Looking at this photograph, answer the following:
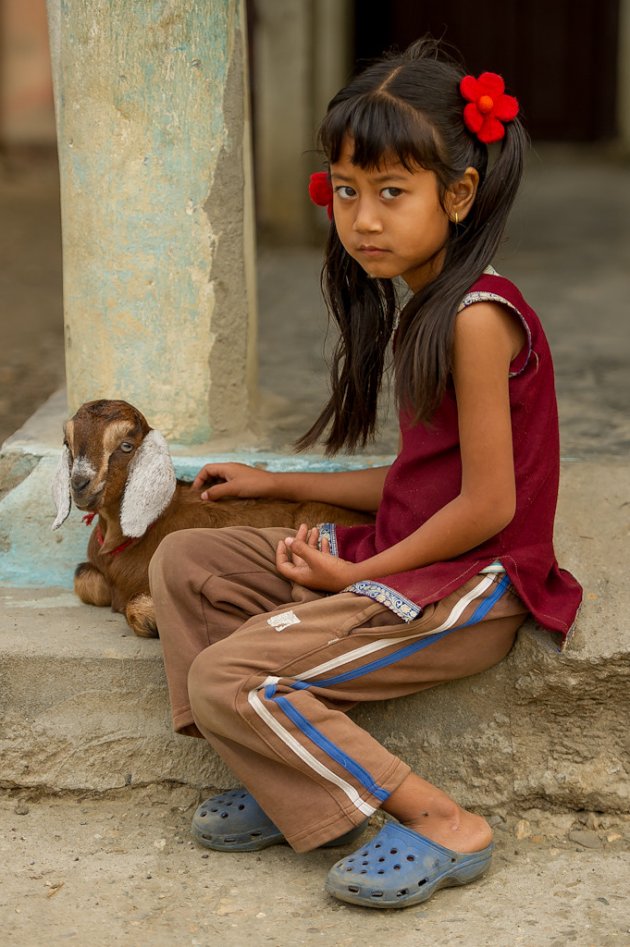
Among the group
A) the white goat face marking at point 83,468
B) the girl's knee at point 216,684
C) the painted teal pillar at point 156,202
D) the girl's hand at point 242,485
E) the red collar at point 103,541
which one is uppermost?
the painted teal pillar at point 156,202

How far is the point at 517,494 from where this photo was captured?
2689 mm

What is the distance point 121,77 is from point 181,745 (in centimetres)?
168

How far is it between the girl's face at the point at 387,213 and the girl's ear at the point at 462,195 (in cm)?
2

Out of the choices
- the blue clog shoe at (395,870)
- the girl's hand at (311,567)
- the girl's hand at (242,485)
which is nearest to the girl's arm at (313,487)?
the girl's hand at (242,485)

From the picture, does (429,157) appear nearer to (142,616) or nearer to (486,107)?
(486,107)

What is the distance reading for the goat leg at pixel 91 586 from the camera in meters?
3.23

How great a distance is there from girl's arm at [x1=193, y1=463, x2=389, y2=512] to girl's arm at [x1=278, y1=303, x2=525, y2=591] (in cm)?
45

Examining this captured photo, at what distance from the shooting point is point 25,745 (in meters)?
3.04

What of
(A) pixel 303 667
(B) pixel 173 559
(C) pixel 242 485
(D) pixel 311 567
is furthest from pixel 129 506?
(A) pixel 303 667

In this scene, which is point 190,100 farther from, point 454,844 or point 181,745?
point 454,844

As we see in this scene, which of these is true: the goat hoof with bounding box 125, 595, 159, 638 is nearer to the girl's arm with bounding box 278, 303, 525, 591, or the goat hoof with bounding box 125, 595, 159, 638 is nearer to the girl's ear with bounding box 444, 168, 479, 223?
A: the girl's arm with bounding box 278, 303, 525, 591

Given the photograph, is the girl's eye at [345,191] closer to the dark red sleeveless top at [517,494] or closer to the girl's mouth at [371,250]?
the girl's mouth at [371,250]

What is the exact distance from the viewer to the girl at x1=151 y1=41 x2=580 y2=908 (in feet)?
8.37

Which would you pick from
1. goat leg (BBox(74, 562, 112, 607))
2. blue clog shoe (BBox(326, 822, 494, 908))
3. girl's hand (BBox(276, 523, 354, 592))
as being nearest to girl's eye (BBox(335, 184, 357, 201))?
girl's hand (BBox(276, 523, 354, 592))
